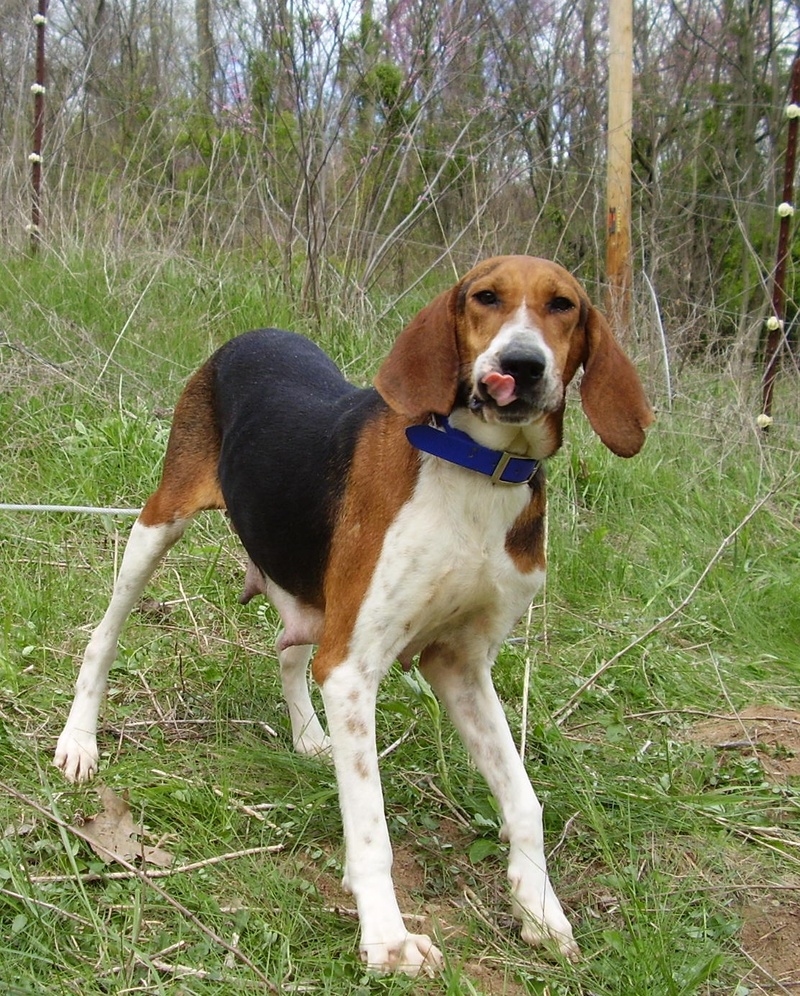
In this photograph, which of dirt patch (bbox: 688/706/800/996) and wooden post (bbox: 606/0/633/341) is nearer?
dirt patch (bbox: 688/706/800/996)

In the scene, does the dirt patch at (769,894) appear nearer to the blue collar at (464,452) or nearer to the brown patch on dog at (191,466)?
the blue collar at (464,452)

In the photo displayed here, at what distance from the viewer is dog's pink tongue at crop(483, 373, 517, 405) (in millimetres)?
2438

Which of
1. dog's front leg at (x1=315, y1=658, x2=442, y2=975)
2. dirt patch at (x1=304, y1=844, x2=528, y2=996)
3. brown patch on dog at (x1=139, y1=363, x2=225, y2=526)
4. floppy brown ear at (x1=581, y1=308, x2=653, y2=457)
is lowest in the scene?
dirt patch at (x1=304, y1=844, x2=528, y2=996)

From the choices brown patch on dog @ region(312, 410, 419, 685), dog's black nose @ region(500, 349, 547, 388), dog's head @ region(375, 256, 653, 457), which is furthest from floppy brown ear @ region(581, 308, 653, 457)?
brown patch on dog @ region(312, 410, 419, 685)

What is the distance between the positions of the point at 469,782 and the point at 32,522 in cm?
245

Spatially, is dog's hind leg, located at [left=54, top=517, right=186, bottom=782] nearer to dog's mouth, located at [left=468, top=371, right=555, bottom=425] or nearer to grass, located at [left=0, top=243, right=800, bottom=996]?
grass, located at [left=0, top=243, right=800, bottom=996]

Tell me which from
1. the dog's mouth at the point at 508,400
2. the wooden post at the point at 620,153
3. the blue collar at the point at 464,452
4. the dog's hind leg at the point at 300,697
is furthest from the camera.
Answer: the wooden post at the point at 620,153

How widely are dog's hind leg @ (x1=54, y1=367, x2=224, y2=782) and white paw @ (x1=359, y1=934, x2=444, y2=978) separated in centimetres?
128

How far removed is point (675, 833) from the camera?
10.2ft

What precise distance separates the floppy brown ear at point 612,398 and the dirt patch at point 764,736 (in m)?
1.33

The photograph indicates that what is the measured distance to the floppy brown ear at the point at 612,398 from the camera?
2.73m

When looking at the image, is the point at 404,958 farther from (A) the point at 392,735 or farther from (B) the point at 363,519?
(A) the point at 392,735

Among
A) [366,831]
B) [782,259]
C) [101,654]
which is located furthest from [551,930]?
[782,259]

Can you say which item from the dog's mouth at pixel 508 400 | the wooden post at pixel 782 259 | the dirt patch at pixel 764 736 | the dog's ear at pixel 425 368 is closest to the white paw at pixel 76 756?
the dog's ear at pixel 425 368
